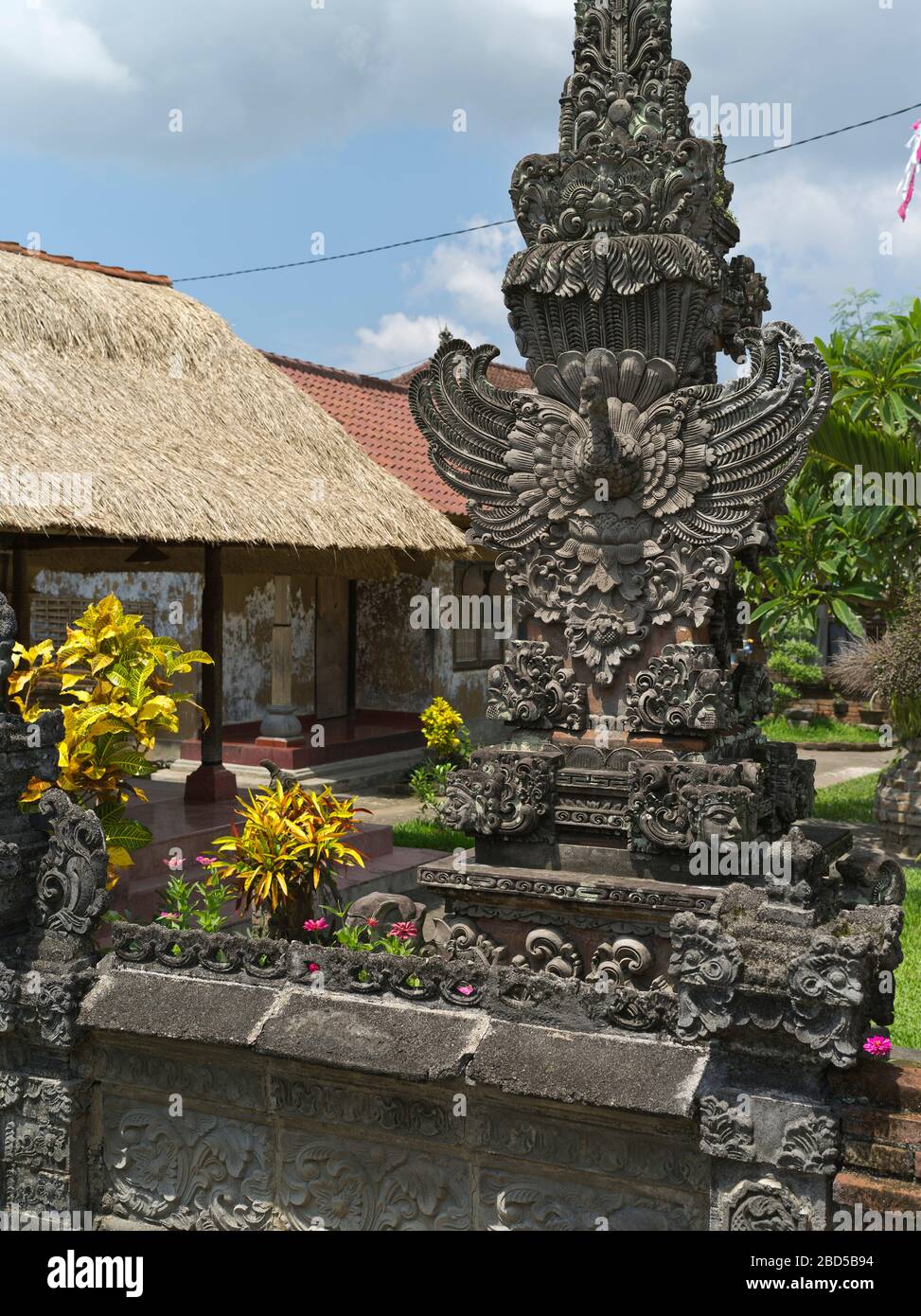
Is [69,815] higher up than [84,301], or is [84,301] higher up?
[84,301]

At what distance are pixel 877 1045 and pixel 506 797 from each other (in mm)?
2177

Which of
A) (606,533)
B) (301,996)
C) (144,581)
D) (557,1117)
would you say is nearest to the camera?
(557,1117)

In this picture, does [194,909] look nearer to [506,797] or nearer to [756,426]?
Result: [506,797]

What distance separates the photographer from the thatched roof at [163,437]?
8961 millimetres

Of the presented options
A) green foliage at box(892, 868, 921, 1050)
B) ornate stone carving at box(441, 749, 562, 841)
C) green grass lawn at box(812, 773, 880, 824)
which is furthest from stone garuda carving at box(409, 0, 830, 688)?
green grass lawn at box(812, 773, 880, 824)

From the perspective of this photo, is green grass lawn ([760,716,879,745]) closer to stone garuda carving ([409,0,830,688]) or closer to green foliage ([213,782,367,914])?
stone garuda carving ([409,0,830,688])

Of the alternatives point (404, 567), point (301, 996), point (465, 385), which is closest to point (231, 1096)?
point (301, 996)

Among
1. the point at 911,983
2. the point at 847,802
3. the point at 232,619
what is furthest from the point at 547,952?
the point at 232,619

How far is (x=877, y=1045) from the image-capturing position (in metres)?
3.56

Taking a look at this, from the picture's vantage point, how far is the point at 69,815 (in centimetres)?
446

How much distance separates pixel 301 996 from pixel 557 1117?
982 mm

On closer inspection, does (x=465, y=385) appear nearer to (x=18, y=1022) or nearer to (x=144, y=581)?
(x=18, y=1022)

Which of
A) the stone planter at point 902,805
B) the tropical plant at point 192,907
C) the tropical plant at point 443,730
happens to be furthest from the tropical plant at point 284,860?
the tropical plant at point 443,730

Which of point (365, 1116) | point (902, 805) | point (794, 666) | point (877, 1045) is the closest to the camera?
point (877, 1045)
